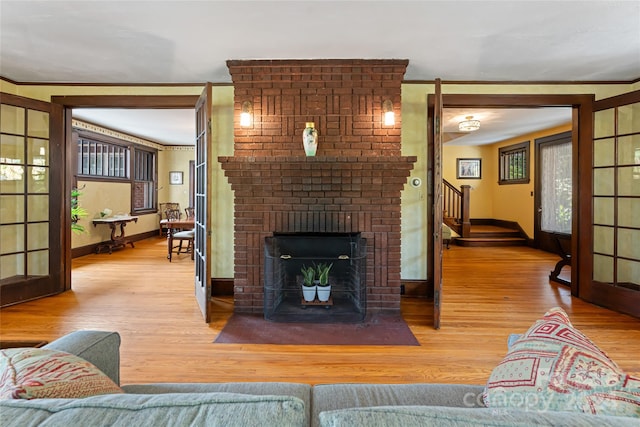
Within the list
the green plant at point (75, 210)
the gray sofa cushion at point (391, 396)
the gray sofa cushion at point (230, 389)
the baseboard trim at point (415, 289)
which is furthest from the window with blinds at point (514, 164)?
the green plant at point (75, 210)

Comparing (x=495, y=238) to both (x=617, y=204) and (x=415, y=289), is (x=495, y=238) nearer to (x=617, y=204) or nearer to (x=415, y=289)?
(x=617, y=204)

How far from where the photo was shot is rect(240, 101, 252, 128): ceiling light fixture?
10.7 ft

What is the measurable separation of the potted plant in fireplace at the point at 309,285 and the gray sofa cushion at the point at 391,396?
1.99 meters

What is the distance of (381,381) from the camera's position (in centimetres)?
A: 205

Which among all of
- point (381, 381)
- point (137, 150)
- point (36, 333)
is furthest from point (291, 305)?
point (137, 150)

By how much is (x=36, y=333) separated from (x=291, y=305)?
6.91 feet

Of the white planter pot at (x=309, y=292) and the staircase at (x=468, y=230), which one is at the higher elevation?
the staircase at (x=468, y=230)

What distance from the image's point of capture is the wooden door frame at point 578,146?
369 cm

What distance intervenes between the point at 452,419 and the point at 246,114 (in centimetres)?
313

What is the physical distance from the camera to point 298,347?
2529mm

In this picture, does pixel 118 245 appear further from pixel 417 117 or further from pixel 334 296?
pixel 417 117

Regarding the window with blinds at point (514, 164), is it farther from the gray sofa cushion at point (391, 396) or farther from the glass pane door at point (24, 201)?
the glass pane door at point (24, 201)

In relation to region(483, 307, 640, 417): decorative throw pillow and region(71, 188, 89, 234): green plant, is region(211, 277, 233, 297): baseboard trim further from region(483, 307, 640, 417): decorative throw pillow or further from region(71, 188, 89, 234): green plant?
region(483, 307, 640, 417): decorative throw pillow

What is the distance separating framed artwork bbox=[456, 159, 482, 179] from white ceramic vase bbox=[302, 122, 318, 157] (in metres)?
7.01
